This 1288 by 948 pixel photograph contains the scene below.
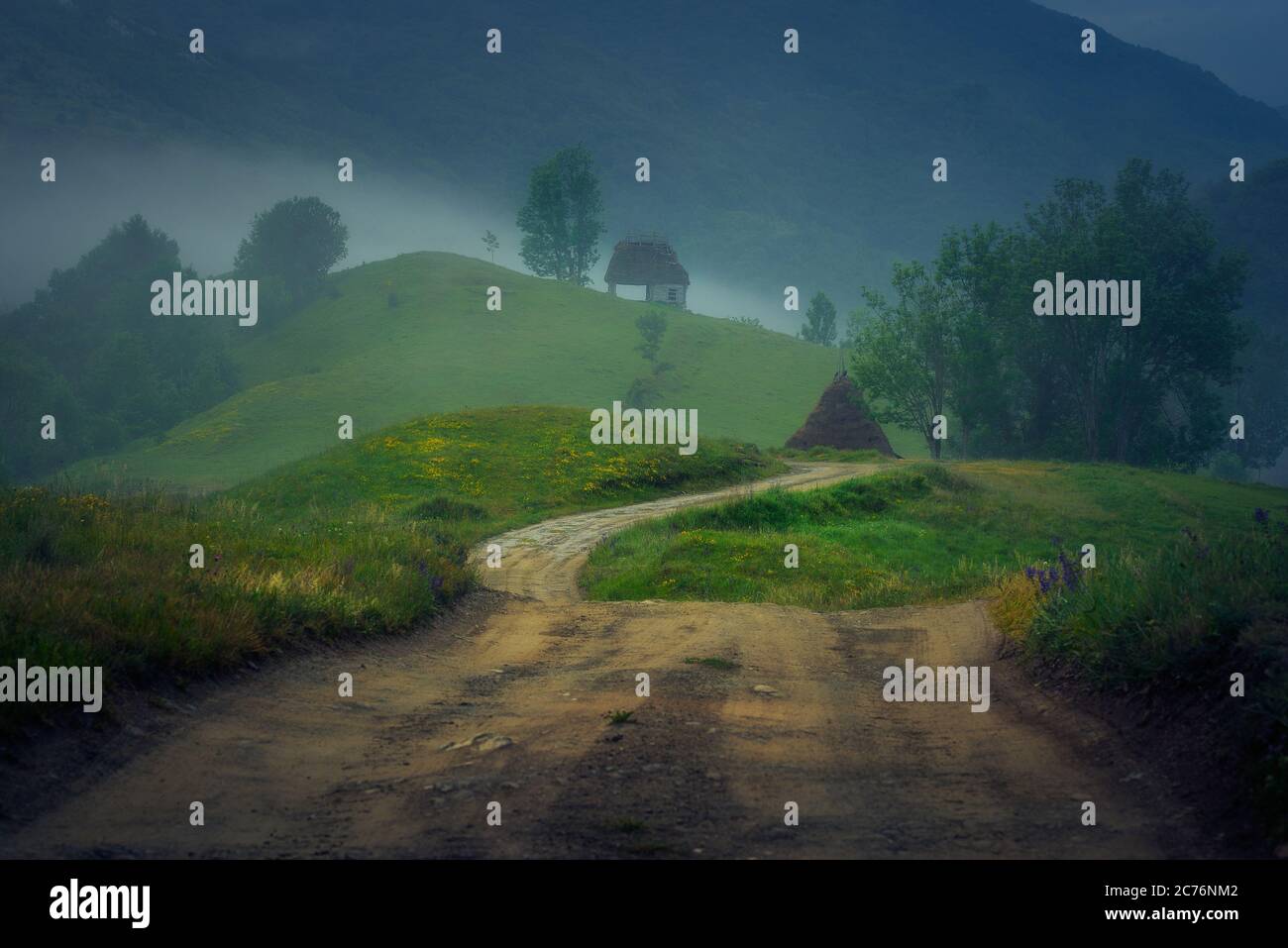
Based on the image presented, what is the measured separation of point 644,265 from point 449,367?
6203cm

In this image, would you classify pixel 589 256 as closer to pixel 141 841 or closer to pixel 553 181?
pixel 553 181

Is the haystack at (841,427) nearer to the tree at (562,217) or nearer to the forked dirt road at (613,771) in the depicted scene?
the forked dirt road at (613,771)

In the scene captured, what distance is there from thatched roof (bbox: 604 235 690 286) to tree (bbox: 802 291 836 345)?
67.8ft

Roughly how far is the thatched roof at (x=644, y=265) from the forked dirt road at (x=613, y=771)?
139322 millimetres

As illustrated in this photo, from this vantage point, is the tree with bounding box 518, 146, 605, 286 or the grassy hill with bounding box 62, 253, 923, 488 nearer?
the grassy hill with bounding box 62, 253, 923, 488

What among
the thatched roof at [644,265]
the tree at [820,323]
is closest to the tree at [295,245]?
the thatched roof at [644,265]

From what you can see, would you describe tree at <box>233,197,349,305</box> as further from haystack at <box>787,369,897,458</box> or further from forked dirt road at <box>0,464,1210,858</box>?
forked dirt road at <box>0,464,1210,858</box>

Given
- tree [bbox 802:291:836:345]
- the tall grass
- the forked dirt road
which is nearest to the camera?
the forked dirt road

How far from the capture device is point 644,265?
148875 mm

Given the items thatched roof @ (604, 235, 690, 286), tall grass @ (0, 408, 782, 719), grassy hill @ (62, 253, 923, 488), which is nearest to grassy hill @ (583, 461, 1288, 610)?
tall grass @ (0, 408, 782, 719)

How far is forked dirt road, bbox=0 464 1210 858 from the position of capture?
20.8ft

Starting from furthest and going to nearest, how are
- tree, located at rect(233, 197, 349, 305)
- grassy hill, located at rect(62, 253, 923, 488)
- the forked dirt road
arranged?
tree, located at rect(233, 197, 349, 305) < grassy hill, located at rect(62, 253, 923, 488) < the forked dirt road

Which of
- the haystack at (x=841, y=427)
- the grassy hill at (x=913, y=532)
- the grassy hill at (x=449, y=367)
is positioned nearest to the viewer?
the grassy hill at (x=913, y=532)

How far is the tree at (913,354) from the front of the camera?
73.5m
